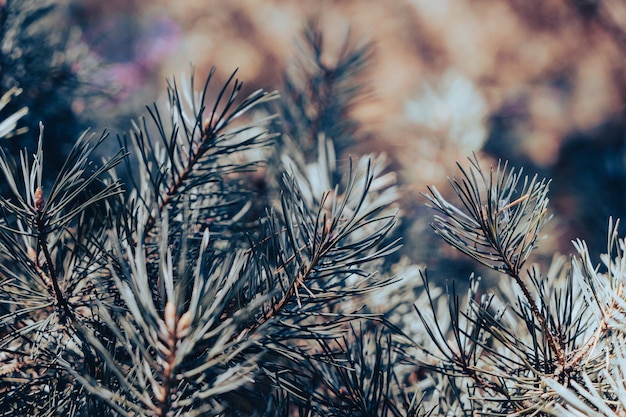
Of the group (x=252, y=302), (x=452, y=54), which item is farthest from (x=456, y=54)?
(x=252, y=302)

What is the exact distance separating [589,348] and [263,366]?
6.5 inches

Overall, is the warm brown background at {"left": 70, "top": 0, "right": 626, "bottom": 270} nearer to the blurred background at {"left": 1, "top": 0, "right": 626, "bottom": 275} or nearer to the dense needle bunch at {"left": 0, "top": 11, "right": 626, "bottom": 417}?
the blurred background at {"left": 1, "top": 0, "right": 626, "bottom": 275}

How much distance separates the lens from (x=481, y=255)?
0.70 feet

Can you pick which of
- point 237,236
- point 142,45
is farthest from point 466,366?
point 142,45

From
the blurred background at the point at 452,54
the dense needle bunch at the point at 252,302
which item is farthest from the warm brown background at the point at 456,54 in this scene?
the dense needle bunch at the point at 252,302

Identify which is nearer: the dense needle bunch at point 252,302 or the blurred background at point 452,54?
the dense needle bunch at point 252,302

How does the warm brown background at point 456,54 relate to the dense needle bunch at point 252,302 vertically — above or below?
above

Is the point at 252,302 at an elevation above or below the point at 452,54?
below

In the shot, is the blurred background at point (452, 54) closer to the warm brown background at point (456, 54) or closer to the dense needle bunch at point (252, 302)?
the warm brown background at point (456, 54)

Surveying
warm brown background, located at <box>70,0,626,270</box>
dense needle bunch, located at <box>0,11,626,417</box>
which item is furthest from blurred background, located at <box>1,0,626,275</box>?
dense needle bunch, located at <box>0,11,626,417</box>

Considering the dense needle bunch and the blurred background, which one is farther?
the blurred background

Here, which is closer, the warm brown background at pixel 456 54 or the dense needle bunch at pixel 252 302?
the dense needle bunch at pixel 252 302

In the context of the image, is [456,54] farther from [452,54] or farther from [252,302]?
[252,302]

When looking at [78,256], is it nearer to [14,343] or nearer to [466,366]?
[14,343]
